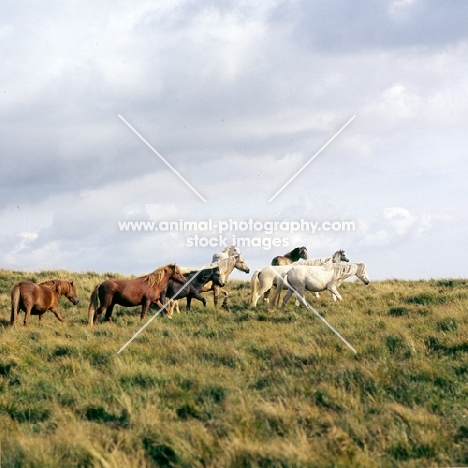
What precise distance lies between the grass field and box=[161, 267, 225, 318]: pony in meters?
3.25

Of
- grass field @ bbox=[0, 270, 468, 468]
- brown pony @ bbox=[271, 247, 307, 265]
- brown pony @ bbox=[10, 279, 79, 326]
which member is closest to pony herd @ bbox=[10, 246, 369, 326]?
brown pony @ bbox=[10, 279, 79, 326]

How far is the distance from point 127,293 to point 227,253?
5.50 meters

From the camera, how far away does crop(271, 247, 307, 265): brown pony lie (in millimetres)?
23484

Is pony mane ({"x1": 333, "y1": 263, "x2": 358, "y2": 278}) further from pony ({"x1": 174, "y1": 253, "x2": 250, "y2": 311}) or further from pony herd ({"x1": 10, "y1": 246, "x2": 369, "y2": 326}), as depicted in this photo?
pony ({"x1": 174, "y1": 253, "x2": 250, "y2": 311})

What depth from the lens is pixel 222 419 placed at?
24.0 ft

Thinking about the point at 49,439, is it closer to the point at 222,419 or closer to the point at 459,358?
the point at 222,419

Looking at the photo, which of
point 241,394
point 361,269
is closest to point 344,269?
point 361,269

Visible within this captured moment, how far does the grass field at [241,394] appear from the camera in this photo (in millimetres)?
6281

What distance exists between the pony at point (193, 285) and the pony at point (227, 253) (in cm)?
164

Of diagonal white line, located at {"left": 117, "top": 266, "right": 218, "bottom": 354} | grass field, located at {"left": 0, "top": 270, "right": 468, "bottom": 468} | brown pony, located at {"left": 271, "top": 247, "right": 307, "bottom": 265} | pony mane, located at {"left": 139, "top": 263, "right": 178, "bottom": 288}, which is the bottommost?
grass field, located at {"left": 0, "top": 270, "right": 468, "bottom": 468}

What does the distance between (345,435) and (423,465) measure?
899 mm

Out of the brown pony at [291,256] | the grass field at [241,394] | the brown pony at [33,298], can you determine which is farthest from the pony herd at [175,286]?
the brown pony at [291,256]

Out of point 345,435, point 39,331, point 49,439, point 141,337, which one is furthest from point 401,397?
point 39,331

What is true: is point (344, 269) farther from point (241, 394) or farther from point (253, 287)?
point (241, 394)
